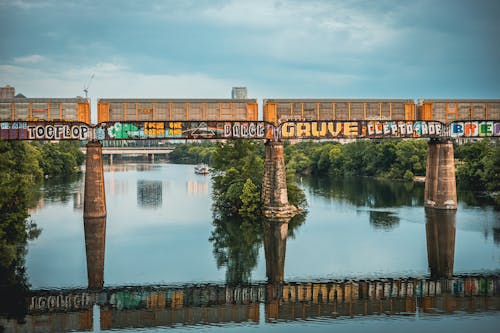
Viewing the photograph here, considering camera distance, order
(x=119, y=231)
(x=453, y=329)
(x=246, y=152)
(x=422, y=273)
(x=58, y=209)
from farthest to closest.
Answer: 1. (x=246, y=152)
2. (x=58, y=209)
3. (x=119, y=231)
4. (x=422, y=273)
5. (x=453, y=329)

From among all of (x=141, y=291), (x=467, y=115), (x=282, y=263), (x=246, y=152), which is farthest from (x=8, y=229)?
(x=467, y=115)

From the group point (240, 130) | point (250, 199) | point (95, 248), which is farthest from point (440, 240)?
point (95, 248)

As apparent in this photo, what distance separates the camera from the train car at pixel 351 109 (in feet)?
188

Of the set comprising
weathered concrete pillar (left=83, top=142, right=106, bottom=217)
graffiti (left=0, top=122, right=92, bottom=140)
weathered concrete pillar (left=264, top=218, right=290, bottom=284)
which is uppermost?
graffiti (left=0, top=122, right=92, bottom=140)

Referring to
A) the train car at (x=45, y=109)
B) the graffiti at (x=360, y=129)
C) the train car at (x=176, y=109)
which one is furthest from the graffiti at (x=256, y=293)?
the train car at (x=45, y=109)

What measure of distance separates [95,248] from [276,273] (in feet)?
51.9

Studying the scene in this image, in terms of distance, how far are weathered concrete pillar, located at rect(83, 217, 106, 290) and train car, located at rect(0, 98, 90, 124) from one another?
33.9ft

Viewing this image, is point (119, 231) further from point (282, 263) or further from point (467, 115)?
point (467, 115)

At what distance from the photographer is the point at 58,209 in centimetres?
6475

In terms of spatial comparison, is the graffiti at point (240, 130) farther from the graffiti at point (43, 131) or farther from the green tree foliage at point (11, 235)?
the green tree foliage at point (11, 235)

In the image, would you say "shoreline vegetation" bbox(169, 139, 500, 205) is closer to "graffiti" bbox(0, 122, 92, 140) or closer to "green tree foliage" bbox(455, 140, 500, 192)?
"green tree foliage" bbox(455, 140, 500, 192)

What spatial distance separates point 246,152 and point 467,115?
88.3 feet

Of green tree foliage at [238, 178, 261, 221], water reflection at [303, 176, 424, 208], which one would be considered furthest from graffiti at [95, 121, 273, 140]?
water reflection at [303, 176, 424, 208]

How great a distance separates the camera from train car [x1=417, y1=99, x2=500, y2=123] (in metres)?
58.7
